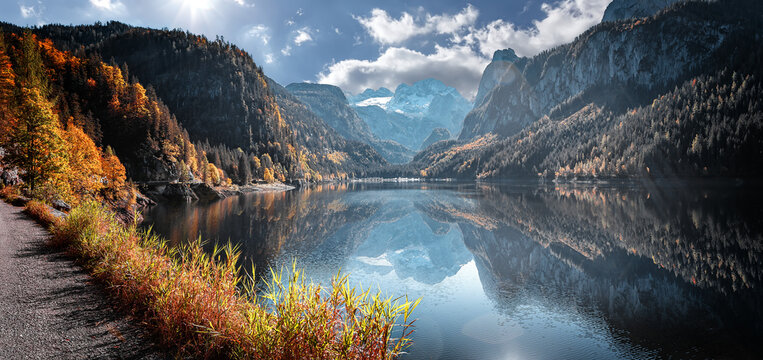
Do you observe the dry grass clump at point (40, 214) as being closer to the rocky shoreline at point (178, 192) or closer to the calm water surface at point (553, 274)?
the calm water surface at point (553, 274)

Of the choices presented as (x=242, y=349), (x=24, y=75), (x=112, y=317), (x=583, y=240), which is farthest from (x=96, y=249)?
(x=24, y=75)

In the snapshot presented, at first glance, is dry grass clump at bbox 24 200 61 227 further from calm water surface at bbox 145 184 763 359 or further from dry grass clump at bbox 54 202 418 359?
dry grass clump at bbox 54 202 418 359

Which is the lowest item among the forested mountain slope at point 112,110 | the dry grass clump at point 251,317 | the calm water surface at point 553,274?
the calm water surface at point 553,274

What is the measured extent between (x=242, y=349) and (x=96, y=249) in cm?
1013

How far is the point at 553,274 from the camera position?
70.2 feet

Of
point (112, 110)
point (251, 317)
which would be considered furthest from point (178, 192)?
point (251, 317)

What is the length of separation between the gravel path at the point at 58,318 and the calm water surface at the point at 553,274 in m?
8.68

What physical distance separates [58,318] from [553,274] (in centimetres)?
2342

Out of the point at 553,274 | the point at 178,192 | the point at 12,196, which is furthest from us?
the point at 178,192

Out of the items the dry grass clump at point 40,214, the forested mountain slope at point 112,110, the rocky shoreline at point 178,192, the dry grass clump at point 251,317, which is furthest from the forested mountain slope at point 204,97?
the dry grass clump at point 251,317

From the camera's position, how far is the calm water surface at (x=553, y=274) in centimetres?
1268

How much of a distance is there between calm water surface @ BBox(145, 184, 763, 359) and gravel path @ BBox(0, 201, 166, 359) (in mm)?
8676

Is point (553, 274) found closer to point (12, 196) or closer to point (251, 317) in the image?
point (251, 317)

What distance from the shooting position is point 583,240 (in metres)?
30.6
